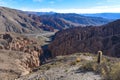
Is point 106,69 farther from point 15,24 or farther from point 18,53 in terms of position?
point 15,24

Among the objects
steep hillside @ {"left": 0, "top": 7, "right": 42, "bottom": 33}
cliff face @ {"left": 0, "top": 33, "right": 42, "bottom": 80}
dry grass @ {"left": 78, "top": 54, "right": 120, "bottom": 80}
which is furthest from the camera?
steep hillside @ {"left": 0, "top": 7, "right": 42, "bottom": 33}

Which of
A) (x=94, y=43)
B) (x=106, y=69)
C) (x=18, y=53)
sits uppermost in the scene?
(x=106, y=69)

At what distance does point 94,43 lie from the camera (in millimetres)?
64688

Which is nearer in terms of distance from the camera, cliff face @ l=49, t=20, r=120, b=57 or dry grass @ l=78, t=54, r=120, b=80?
dry grass @ l=78, t=54, r=120, b=80

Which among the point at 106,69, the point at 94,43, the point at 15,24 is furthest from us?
the point at 15,24

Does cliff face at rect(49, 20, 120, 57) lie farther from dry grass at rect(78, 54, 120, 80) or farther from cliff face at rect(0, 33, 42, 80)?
dry grass at rect(78, 54, 120, 80)

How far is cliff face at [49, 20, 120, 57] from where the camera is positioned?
191 ft

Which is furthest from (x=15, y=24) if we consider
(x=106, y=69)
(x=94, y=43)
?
(x=106, y=69)

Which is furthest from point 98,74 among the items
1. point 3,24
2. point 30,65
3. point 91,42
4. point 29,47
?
point 3,24

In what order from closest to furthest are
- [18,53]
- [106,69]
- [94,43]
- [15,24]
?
[106,69] → [18,53] → [94,43] → [15,24]

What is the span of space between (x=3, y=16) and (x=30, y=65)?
352ft

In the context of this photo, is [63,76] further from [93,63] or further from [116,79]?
[116,79]

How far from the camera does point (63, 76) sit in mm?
15492

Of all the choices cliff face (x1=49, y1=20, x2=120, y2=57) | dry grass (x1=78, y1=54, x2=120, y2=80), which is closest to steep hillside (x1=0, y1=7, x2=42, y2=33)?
cliff face (x1=49, y1=20, x2=120, y2=57)
